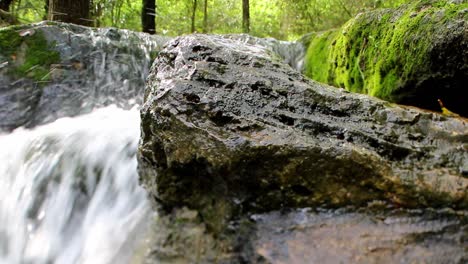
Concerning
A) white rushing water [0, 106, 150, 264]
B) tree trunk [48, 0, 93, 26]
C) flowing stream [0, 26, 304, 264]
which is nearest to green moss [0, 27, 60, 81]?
flowing stream [0, 26, 304, 264]

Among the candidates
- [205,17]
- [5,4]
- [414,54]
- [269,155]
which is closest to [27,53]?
[269,155]

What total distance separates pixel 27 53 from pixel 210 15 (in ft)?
27.7

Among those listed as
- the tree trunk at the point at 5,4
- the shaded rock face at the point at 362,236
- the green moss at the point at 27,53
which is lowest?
the shaded rock face at the point at 362,236

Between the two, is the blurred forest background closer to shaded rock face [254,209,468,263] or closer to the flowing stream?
the flowing stream

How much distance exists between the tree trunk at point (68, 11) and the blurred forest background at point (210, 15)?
6.14 feet

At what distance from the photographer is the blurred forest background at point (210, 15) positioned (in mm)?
9164

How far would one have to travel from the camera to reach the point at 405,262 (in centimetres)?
148

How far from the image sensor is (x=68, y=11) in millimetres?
6082

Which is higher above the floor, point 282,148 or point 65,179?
point 282,148

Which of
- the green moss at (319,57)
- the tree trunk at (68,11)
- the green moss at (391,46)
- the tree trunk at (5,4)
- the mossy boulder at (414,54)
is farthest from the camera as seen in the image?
the tree trunk at (5,4)

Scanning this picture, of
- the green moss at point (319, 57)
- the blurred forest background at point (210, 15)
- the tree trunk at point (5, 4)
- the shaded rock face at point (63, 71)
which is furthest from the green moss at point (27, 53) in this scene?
the tree trunk at point (5, 4)

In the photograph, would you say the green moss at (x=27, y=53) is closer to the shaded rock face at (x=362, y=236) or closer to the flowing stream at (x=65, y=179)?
the flowing stream at (x=65, y=179)

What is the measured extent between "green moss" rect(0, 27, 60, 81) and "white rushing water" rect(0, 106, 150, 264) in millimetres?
1726

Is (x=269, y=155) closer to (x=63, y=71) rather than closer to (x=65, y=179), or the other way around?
(x=65, y=179)
